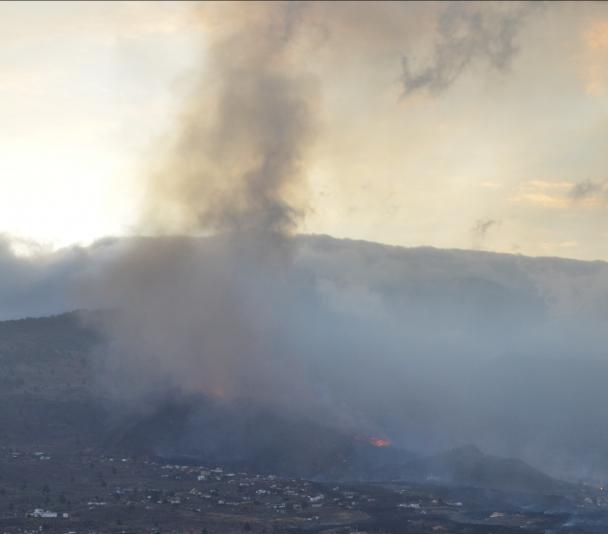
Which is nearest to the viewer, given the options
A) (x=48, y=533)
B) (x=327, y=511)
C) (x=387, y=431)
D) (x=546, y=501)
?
(x=48, y=533)

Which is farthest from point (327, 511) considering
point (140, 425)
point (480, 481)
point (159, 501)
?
point (140, 425)

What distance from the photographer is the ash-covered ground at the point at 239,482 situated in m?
124

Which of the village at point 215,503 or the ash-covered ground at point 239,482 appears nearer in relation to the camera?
the village at point 215,503

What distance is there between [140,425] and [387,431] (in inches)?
1473

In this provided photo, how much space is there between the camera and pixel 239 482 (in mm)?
149625

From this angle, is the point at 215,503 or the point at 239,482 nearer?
the point at 215,503

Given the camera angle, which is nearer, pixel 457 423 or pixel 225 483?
pixel 225 483

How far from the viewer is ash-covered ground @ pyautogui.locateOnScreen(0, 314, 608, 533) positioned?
407 ft

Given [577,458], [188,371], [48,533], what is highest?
[188,371]

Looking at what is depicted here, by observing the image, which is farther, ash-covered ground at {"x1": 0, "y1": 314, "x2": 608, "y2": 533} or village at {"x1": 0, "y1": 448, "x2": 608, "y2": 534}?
ash-covered ground at {"x1": 0, "y1": 314, "x2": 608, "y2": 533}

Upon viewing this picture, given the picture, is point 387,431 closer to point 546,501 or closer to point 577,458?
point 577,458

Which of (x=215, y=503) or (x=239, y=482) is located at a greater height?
(x=239, y=482)

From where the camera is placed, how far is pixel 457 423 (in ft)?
646

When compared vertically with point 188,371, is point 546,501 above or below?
below
